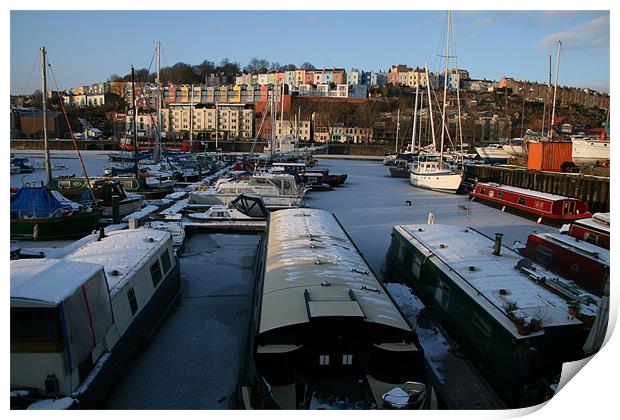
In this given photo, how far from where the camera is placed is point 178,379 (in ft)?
29.3

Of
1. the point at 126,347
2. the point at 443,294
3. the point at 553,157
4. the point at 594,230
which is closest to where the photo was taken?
the point at 126,347

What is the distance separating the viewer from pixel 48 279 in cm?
701

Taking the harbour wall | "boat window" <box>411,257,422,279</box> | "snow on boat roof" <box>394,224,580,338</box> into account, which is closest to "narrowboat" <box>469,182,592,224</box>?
the harbour wall

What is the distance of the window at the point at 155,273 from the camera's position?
11350mm

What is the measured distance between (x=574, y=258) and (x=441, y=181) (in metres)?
29.5

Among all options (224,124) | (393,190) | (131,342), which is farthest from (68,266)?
(224,124)

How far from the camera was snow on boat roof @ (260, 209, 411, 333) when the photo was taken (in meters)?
7.71

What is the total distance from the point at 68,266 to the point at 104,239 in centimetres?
528

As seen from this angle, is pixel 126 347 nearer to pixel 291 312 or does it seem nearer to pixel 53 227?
pixel 291 312

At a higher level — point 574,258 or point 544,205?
point 574,258

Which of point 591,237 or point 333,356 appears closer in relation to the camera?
point 333,356

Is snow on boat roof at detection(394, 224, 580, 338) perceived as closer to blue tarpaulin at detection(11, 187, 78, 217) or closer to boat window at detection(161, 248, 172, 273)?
boat window at detection(161, 248, 172, 273)

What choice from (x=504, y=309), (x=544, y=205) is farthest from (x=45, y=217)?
(x=544, y=205)
